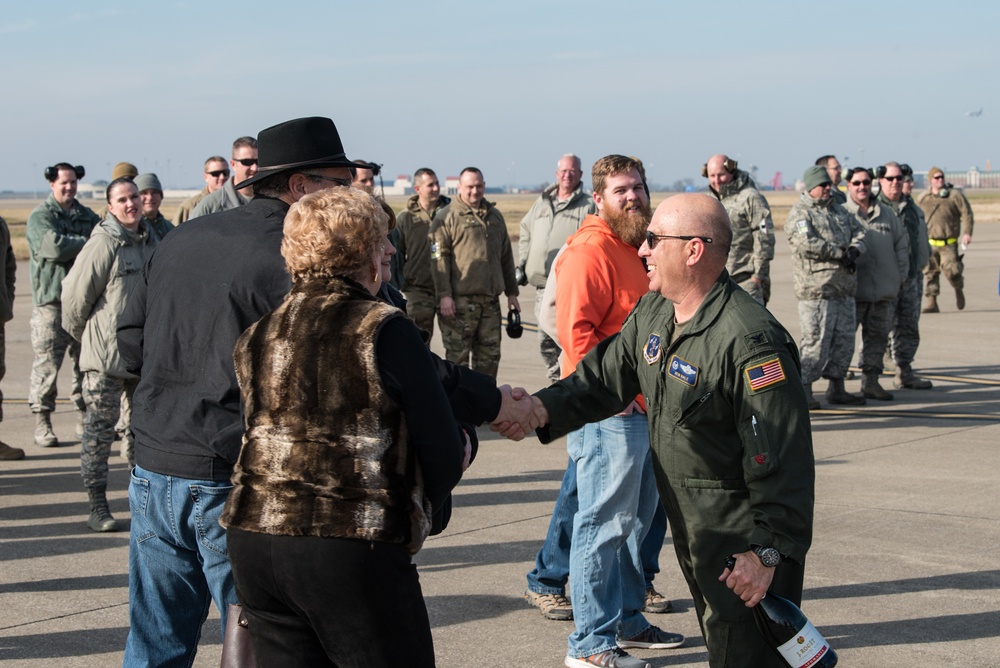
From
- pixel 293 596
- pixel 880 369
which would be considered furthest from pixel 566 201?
pixel 293 596

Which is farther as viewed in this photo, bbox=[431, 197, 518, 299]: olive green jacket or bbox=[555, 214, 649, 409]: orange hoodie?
bbox=[431, 197, 518, 299]: olive green jacket

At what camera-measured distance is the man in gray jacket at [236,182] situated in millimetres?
7410

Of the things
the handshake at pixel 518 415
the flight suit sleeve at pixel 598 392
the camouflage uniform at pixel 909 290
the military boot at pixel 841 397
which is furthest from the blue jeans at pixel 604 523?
the camouflage uniform at pixel 909 290

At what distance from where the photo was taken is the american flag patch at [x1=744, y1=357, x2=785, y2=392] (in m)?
3.43

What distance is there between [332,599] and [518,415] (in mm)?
1216

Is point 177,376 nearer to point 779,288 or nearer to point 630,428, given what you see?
point 630,428

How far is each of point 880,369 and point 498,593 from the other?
21.8ft

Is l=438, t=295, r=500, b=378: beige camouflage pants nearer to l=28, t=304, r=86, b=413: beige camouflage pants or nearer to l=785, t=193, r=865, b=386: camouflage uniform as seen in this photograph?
l=785, t=193, r=865, b=386: camouflage uniform

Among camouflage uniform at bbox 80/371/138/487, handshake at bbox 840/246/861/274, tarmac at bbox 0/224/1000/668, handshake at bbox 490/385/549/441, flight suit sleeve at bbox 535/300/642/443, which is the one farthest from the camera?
handshake at bbox 840/246/861/274

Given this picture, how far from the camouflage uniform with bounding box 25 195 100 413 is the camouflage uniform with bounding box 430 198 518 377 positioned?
2.91 meters

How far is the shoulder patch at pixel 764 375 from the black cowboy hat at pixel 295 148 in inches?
53.4

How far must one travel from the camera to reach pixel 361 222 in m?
2.99

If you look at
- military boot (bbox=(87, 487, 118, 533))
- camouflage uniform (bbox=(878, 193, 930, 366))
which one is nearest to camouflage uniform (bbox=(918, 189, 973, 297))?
camouflage uniform (bbox=(878, 193, 930, 366))

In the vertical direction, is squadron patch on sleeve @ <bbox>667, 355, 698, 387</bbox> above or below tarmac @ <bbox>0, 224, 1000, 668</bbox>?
above
